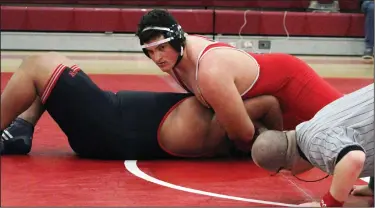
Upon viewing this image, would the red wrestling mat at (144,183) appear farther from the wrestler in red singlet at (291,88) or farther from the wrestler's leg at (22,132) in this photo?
the wrestler in red singlet at (291,88)

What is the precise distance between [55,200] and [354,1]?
835 cm

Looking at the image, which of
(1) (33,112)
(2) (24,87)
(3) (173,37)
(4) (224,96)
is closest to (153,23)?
(3) (173,37)

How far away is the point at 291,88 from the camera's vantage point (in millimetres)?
2990

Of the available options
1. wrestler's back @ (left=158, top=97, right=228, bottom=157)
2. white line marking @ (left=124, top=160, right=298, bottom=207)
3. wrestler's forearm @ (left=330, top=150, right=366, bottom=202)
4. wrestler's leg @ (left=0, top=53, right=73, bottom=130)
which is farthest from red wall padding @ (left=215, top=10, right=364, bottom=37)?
wrestler's forearm @ (left=330, top=150, right=366, bottom=202)

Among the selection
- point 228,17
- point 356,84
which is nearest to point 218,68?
point 356,84

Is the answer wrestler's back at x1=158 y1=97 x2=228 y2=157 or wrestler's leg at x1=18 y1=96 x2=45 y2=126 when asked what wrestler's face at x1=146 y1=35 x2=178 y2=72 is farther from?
wrestler's leg at x1=18 y1=96 x2=45 y2=126

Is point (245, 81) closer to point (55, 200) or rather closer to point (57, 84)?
point (57, 84)

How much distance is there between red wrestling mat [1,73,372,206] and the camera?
2.38 m

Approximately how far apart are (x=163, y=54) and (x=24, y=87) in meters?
0.57

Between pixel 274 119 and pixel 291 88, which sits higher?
pixel 291 88

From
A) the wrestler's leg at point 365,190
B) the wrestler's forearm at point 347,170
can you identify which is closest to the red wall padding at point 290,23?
the wrestler's leg at point 365,190

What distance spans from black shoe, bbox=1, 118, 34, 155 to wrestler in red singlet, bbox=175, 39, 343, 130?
2.30 feet

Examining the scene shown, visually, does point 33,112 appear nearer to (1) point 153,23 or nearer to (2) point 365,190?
(1) point 153,23

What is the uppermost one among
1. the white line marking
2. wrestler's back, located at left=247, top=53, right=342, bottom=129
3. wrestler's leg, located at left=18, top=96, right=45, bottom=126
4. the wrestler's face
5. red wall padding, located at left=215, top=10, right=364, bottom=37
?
the wrestler's face
